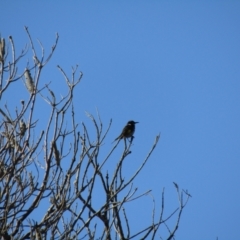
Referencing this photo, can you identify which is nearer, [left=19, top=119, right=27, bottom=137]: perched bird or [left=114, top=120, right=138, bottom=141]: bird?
[left=19, top=119, right=27, bottom=137]: perched bird

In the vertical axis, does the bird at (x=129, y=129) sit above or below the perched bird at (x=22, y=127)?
above

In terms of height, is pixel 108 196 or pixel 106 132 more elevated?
pixel 106 132

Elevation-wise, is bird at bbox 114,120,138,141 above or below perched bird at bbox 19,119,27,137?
above

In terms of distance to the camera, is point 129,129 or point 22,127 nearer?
point 22,127

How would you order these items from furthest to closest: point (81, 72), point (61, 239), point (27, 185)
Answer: point (81, 72) < point (27, 185) < point (61, 239)

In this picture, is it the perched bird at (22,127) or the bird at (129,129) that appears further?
the bird at (129,129)

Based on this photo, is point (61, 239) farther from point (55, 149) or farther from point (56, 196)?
point (55, 149)

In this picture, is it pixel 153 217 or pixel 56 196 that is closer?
pixel 56 196

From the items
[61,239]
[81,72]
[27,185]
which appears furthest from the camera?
[81,72]

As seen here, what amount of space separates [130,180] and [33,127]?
38.5 inches

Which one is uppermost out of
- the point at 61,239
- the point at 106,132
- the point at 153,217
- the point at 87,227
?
the point at 106,132

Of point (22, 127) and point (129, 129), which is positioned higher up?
point (129, 129)

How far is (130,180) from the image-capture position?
18.4 ft

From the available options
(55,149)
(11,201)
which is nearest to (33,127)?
(55,149)
